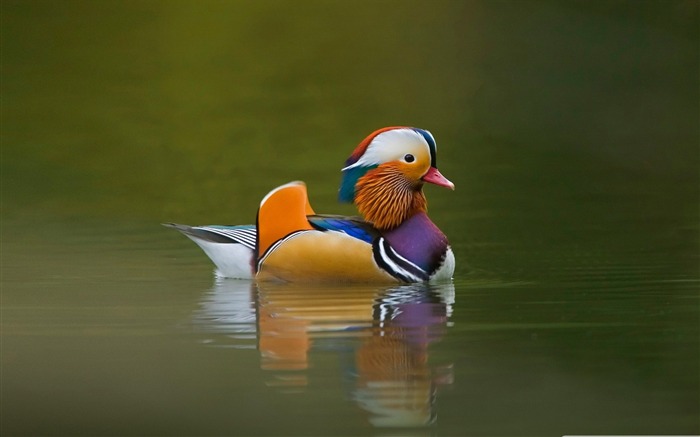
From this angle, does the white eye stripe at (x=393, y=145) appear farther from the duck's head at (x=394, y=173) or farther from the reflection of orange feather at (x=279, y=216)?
the reflection of orange feather at (x=279, y=216)

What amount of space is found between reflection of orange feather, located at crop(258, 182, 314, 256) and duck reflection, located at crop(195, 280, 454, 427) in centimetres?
27

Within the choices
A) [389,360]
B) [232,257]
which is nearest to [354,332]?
[389,360]

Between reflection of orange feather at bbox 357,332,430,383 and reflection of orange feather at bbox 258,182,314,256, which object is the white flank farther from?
reflection of orange feather at bbox 357,332,430,383

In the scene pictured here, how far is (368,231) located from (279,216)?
0.52 metres

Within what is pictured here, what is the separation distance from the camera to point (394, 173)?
27.6ft

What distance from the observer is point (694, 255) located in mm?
9320

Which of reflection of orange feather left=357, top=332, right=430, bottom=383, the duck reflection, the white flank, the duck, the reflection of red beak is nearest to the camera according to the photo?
the duck reflection

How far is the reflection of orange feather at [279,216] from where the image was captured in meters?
8.42

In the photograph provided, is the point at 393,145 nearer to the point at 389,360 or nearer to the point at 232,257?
the point at 232,257

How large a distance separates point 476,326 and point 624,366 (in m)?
1.05

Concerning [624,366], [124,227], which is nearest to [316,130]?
[124,227]

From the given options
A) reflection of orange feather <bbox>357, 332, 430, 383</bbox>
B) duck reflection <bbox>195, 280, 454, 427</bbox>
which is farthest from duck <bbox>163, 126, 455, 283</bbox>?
reflection of orange feather <bbox>357, 332, 430, 383</bbox>

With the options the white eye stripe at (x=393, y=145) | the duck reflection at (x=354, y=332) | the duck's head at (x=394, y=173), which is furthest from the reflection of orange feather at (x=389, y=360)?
the white eye stripe at (x=393, y=145)

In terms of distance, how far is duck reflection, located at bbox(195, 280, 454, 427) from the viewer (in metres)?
5.47
